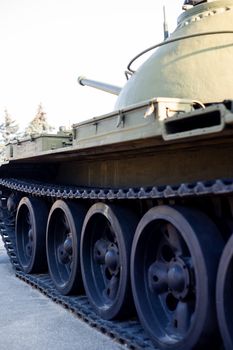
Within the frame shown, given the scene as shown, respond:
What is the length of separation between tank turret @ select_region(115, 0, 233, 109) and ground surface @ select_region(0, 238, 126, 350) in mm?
2477

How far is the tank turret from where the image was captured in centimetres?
509

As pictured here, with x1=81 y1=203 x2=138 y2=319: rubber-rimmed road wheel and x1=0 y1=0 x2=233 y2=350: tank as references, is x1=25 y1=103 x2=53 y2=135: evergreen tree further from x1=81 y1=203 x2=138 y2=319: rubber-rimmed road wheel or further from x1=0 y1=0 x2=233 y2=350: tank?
x1=81 y1=203 x2=138 y2=319: rubber-rimmed road wheel

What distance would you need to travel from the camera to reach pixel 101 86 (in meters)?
8.30

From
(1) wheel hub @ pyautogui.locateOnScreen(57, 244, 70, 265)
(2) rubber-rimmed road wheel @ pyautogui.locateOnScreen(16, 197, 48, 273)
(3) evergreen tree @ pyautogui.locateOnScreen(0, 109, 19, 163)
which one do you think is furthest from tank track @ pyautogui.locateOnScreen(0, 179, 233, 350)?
(3) evergreen tree @ pyautogui.locateOnScreen(0, 109, 19, 163)

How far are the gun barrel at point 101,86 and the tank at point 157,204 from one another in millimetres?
880

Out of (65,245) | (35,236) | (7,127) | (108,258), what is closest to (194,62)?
(108,258)

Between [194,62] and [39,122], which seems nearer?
[194,62]

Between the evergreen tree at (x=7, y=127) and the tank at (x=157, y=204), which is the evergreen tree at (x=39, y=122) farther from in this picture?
the tank at (x=157, y=204)

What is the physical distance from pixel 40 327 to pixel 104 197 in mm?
1436

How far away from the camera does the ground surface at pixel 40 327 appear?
182 inches

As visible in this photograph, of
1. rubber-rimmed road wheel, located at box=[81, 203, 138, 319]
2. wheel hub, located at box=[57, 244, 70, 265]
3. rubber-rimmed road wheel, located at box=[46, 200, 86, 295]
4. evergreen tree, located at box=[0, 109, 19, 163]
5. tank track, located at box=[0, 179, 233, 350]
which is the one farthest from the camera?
evergreen tree, located at box=[0, 109, 19, 163]

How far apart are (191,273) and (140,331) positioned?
99cm

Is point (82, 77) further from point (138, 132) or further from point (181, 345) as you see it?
point (181, 345)

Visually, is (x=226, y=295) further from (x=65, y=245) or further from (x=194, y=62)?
(x=65, y=245)
